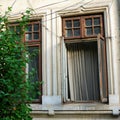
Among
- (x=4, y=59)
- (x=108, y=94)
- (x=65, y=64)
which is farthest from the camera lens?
(x=65, y=64)

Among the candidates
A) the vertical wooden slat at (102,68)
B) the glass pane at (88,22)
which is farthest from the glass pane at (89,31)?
the vertical wooden slat at (102,68)

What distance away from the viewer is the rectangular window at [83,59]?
270 inches

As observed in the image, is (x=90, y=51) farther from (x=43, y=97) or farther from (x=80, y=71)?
(x=43, y=97)

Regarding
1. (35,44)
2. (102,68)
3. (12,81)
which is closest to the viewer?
(12,81)

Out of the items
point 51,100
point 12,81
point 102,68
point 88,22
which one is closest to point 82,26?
point 88,22

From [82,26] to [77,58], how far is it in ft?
2.51

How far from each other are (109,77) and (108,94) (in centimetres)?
37

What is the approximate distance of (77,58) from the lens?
7.08 m

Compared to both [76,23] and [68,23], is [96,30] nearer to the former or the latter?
[76,23]

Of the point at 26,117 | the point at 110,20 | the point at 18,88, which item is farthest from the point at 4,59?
the point at 110,20

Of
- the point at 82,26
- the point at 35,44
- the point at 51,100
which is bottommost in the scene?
the point at 51,100

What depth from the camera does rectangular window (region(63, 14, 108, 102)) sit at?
6859 mm

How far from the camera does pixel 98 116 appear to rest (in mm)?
6516

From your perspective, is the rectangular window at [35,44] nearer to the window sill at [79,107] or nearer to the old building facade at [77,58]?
the old building facade at [77,58]
